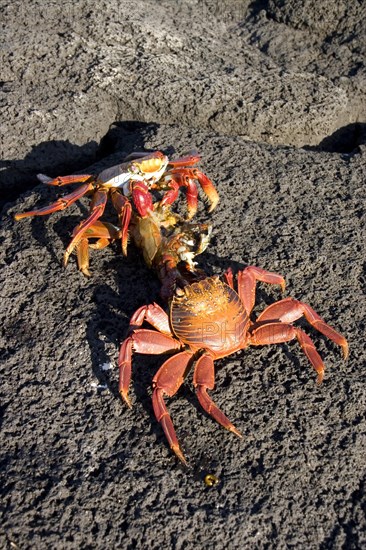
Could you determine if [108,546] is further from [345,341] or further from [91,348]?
[345,341]

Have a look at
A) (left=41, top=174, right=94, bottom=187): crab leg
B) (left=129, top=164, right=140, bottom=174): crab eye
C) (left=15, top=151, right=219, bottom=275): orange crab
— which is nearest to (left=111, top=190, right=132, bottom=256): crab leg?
(left=15, top=151, right=219, bottom=275): orange crab

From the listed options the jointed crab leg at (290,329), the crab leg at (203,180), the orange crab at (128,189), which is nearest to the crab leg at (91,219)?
the orange crab at (128,189)

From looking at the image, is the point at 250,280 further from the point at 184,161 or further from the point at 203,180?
the point at 184,161

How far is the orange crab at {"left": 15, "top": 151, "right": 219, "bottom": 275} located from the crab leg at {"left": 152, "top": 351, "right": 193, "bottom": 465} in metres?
0.92

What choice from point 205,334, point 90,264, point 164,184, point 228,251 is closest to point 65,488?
point 205,334

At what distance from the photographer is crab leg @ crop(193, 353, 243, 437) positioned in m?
3.14

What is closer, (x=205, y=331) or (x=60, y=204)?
(x=205, y=331)

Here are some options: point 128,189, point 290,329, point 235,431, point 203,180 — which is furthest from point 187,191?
point 235,431

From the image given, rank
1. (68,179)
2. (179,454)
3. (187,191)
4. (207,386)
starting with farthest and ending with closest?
(187,191) < (68,179) < (207,386) < (179,454)

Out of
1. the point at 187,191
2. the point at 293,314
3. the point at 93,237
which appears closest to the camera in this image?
the point at 293,314

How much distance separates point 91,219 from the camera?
394cm

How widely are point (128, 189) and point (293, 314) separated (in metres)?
1.35

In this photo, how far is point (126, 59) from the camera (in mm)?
5629

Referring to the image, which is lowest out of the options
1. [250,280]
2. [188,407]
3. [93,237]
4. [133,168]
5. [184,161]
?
[188,407]
